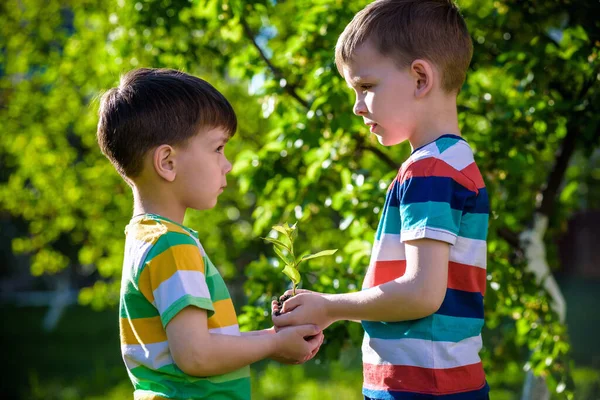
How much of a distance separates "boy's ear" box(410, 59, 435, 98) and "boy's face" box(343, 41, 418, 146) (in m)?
0.01

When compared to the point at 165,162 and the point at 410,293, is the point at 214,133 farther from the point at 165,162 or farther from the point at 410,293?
the point at 410,293

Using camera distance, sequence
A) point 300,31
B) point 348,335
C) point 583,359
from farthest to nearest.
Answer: point 583,359 → point 300,31 → point 348,335

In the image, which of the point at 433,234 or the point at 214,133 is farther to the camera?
the point at 214,133

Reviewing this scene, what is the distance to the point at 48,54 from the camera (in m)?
6.63

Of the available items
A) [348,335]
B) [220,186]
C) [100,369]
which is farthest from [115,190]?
[220,186]

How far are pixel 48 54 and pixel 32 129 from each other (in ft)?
2.55

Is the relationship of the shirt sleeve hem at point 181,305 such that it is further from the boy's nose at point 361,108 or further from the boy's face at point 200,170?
Answer: the boy's nose at point 361,108

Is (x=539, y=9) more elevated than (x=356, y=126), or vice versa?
(x=539, y=9)

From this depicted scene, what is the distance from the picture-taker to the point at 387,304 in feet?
5.41

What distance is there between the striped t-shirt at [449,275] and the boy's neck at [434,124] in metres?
0.03

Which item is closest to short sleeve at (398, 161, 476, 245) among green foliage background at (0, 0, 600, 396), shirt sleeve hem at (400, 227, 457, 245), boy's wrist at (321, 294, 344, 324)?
shirt sleeve hem at (400, 227, 457, 245)

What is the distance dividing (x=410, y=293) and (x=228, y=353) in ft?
1.48

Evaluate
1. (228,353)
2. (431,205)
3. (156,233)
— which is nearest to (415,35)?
(431,205)

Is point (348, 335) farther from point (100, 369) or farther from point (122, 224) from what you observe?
point (100, 369)
